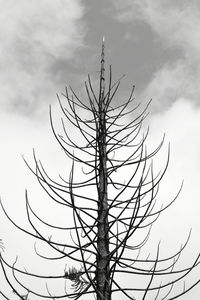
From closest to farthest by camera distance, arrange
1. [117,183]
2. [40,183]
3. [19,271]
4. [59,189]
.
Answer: [19,271] → [40,183] → [59,189] → [117,183]

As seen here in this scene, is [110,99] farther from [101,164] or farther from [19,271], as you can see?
[19,271]

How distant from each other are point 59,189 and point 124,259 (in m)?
1.12

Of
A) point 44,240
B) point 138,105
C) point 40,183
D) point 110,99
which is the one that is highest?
point 138,105

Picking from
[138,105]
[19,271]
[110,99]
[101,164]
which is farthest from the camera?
[138,105]

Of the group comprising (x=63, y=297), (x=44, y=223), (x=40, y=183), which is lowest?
(x=63, y=297)

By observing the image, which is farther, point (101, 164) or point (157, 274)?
point (101, 164)

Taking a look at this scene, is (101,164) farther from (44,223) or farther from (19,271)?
(19,271)

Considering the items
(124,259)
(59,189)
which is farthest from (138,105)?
(124,259)

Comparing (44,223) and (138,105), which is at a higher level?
(138,105)

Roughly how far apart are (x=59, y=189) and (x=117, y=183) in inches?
40.7

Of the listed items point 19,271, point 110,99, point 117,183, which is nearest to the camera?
point 19,271

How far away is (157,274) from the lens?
3727mm

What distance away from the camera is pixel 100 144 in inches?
200

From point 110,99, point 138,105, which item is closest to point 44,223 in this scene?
point 110,99
